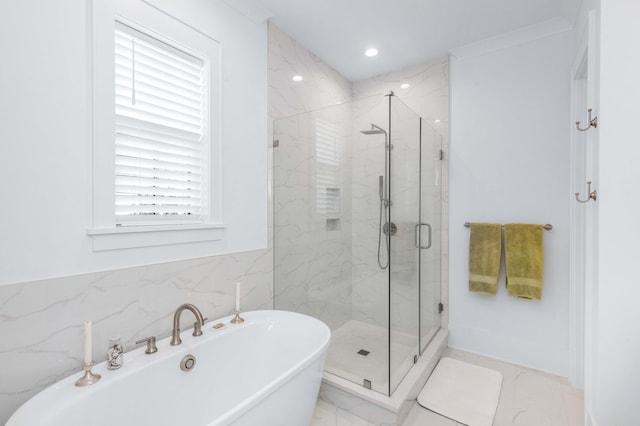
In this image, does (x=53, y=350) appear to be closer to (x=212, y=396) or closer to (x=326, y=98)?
(x=212, y=396)

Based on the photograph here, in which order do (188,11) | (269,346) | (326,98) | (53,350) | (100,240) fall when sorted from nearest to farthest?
1. (53,350)
2. (100,240)
3. (188,11)
4. (269,346)
5. (326,98)

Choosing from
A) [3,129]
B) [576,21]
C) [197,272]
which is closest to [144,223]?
[197,272]

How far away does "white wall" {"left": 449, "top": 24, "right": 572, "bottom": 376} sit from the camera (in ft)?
7.72

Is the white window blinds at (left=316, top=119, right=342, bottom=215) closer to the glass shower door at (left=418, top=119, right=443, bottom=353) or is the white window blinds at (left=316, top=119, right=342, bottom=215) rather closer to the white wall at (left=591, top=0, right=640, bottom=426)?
the glass shower door at (left=418, top=119, right=443, bottom=353)

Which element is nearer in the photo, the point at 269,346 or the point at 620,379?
the point at 620,379

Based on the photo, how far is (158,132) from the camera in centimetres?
166

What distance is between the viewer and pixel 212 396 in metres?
1.61

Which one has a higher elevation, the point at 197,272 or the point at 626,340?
the point at 197,272

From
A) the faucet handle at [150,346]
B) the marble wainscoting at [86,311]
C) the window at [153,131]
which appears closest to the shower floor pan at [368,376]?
the marble wainscoting at [86,311]

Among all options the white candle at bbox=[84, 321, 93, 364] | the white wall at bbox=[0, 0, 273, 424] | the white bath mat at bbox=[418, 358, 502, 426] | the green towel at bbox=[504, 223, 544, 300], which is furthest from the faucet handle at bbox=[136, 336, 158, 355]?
the green towel at bbox=[504, 223, 544, 300]

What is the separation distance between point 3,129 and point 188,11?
1147 millimetres

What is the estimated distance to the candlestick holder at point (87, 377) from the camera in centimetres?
122

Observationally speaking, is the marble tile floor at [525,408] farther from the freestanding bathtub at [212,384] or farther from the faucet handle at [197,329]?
the faucet handle at [197,329]

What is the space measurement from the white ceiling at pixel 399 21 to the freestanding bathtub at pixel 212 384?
7.06 feet
